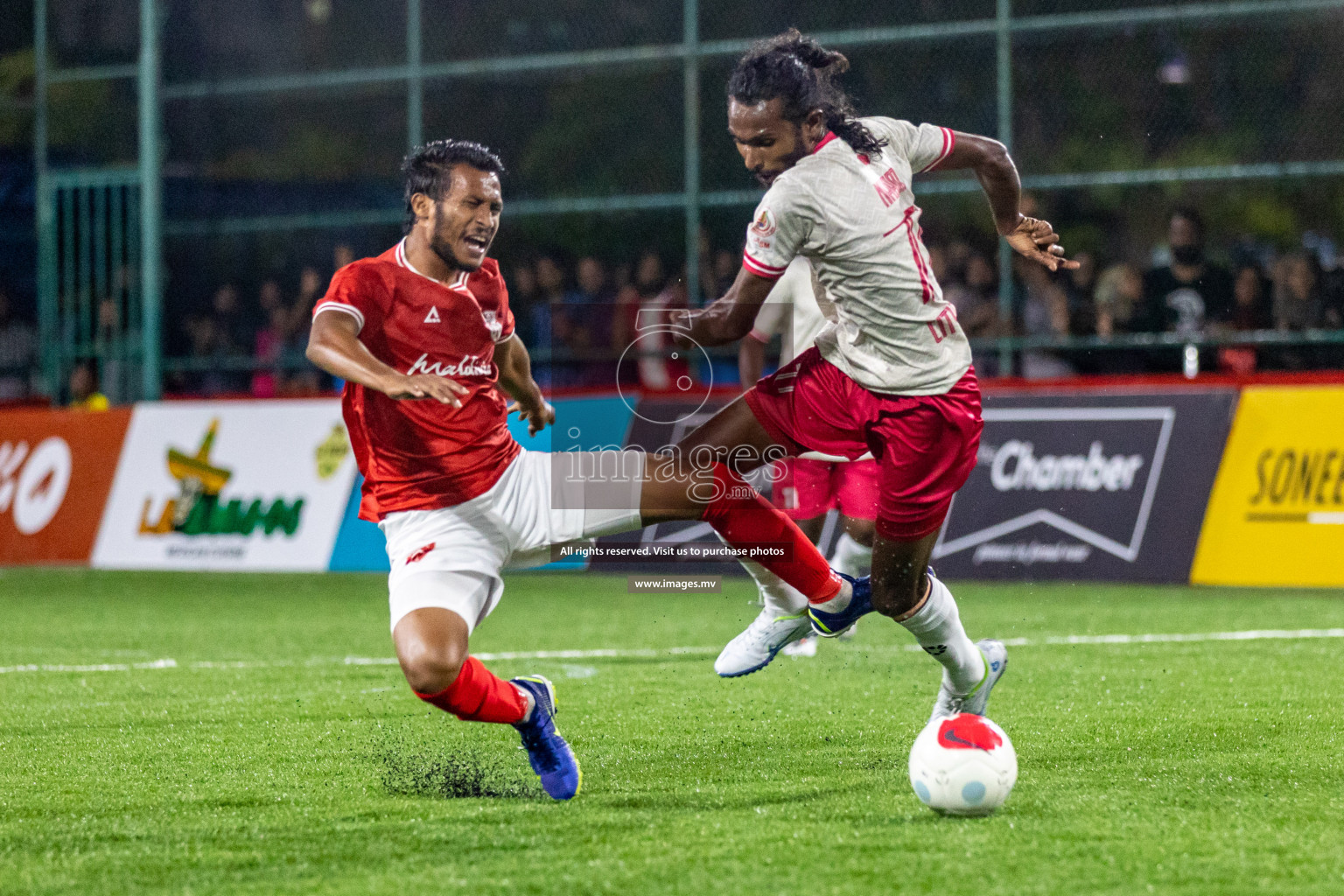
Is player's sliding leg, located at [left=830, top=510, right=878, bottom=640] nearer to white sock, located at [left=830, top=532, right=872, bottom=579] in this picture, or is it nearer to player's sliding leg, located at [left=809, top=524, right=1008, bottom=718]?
white sock, located at [left=830, top=532, right=872, bottom=579]

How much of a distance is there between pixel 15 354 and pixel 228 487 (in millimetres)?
5236

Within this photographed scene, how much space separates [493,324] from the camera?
17.6 feet

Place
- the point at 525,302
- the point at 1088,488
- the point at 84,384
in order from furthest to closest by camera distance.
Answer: the point at 84,384 < the point at 525,302 < the point at 1088,488

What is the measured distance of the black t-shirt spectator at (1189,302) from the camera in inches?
486

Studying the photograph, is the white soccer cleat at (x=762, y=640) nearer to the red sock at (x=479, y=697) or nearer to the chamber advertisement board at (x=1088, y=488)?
the red sock at (x=479, y=697)

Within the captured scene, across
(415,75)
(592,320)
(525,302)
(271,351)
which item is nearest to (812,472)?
(592,320)

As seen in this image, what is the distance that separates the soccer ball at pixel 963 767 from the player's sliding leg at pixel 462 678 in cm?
101

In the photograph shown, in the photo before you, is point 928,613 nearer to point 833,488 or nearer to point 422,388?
point 422,388

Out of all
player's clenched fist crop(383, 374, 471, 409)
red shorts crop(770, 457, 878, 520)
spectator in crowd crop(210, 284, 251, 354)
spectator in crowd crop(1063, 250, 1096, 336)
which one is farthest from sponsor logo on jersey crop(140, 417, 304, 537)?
player's clenched fist crop(383, 374, 471, 409)

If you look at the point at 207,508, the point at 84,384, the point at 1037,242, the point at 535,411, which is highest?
the point at 1037,242

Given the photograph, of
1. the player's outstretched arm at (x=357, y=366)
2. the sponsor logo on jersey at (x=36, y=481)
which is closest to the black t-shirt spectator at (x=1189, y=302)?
the sponsor logo on jersey at (x=36, y=481)

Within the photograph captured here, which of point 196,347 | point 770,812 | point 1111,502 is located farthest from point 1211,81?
point 770,812

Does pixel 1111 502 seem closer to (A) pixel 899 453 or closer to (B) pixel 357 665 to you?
(B) pixel 357 665

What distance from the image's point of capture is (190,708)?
269 inches
